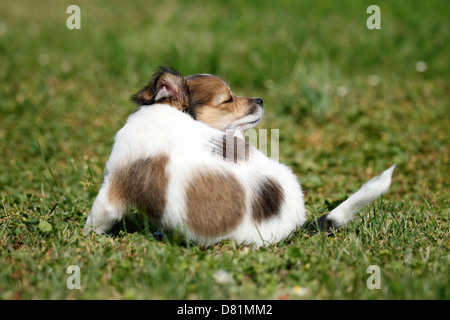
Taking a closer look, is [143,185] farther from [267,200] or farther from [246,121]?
[246,121]

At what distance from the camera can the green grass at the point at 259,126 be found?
8.70ft

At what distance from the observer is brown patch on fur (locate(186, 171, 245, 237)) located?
275cm

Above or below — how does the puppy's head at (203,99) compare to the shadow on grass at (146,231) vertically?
above

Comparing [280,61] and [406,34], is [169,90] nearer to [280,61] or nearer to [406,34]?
[280,61]

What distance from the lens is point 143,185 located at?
2850mm

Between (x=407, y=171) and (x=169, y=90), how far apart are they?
3111 millimetres

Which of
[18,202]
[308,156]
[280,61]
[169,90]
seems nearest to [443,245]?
[169,90]

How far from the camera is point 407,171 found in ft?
16.8

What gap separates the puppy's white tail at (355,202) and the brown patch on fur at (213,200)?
2.19ft

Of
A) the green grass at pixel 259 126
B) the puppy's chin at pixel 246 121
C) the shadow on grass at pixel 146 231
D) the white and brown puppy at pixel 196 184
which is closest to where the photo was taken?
the green grass at pixel 259 126

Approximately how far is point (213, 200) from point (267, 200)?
0.35m

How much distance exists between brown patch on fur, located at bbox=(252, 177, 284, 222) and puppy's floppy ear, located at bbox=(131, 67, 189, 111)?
2.95 feet

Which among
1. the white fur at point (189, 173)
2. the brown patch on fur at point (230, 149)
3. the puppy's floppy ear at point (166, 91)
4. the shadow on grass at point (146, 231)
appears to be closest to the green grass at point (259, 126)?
the shadow on grass at point (146, 231)

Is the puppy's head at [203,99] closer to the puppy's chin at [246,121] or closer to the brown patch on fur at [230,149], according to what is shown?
the puppy's chin at [246,121]
